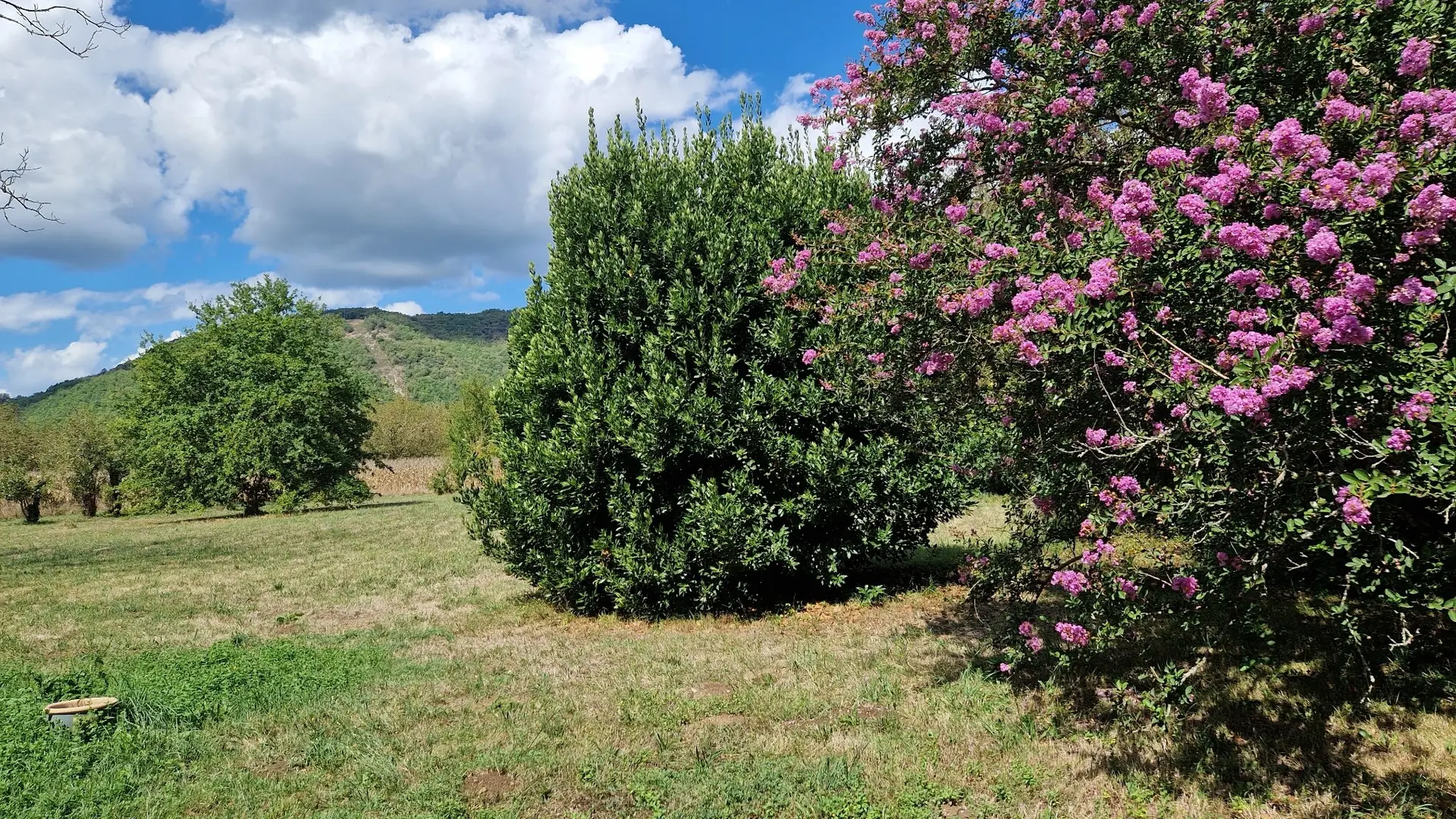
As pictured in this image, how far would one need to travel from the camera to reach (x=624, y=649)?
7.65m

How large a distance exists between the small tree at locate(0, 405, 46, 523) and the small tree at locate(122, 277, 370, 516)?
4.06 metres

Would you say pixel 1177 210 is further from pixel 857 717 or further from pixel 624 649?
pixel 624 649

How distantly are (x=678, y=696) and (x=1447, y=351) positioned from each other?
5090 millimetres

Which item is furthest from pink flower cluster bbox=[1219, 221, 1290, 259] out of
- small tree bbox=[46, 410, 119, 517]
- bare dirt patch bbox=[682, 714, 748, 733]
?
small tree bbox=[46, 410, 119, 517]

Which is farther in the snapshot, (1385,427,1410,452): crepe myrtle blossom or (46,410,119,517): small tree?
(46,410,119,517): small tree

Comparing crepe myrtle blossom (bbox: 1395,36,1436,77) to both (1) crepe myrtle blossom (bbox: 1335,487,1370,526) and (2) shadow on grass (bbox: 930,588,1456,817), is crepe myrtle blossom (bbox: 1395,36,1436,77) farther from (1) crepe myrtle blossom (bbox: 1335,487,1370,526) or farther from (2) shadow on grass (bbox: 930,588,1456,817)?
(2) shadow on grass (bbox: 930,588,1456,817)

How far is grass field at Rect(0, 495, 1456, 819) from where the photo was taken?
14.1ft

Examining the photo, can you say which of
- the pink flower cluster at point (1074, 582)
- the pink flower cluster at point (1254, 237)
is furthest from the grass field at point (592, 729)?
the pink flower cluster at point (1254, 237)

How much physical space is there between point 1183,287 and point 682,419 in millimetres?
5153

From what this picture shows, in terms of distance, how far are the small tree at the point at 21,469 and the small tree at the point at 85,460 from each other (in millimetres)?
847

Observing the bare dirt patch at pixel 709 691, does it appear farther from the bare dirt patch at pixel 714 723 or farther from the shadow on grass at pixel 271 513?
the shadow on grass at pixel 271 513

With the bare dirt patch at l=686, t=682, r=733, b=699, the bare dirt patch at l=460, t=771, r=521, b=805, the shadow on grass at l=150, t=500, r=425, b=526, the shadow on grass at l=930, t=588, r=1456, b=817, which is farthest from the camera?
the shadow on grass at l=150, t=500, r=425, b=526

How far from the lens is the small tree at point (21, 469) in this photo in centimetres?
3002

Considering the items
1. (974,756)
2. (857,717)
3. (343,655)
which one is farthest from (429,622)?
(974,756)
